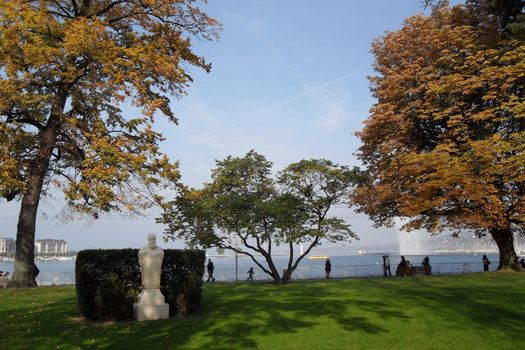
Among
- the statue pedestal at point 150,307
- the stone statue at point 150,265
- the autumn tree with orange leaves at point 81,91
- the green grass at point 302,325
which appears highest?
the autumn tree with orange leaves at point 81,91

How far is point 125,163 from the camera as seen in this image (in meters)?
17.8

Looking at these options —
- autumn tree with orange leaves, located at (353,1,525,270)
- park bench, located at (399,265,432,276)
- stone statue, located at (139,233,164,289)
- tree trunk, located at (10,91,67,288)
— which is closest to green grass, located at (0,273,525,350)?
stone statue, located at (139,233,164,289)

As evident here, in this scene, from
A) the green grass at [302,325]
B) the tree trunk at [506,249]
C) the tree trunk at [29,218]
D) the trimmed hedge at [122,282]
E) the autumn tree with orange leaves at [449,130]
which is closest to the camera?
the green grass at [302,325]

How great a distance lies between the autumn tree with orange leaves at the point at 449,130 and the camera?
22.9 metres

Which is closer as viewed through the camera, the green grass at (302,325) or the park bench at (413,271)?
the green grass at (302,325)

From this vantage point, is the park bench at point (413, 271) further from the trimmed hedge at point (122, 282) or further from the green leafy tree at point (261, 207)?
the trimmed hedge at point (122, 282)

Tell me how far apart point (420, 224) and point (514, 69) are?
9.78 m

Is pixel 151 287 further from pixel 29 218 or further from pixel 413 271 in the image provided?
pixel 413 271

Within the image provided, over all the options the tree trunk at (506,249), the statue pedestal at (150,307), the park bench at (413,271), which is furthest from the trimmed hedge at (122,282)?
the tree trunk at (506,249)

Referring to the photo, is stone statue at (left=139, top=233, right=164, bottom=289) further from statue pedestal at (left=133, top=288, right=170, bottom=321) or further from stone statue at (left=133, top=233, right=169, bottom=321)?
statue pedestal at (left=133, top=288, right=170, bottom=321)

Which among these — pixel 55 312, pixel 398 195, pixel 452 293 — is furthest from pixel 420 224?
pixel 55 312

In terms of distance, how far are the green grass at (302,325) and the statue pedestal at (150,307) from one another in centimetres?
42

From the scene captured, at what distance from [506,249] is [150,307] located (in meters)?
24.1

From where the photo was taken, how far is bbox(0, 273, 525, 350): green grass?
29.0 ft
